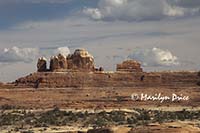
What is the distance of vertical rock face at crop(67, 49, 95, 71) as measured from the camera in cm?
8056

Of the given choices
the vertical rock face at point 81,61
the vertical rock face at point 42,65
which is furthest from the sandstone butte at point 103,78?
the vertical rock face at point 42,65

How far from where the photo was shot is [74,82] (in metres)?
76.4

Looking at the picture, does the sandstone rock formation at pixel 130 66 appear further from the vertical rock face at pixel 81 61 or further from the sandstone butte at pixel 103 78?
the vertical rock face at pixel 81 61

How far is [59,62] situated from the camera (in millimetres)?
80812

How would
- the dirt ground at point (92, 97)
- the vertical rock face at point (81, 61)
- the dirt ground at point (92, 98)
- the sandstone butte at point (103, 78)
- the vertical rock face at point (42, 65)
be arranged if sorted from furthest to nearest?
the vertical rock face at point (42, 65), the vertical rock face at point (81, 61), the sandstone butte at point (103, 78), the dirt ground at point (92, 97), the dirt ground at point (92, 98)

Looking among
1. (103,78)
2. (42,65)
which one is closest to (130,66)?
(103,78)

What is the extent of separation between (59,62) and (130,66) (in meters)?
11.3

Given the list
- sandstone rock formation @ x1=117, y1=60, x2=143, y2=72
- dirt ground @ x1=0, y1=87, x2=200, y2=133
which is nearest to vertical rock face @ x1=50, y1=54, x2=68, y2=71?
dirt ground @ x1=0, y1=87, x2=200, y2=133

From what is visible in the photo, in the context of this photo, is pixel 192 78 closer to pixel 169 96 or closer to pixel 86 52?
pixel 169 96

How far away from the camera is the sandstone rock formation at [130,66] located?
81.1 m

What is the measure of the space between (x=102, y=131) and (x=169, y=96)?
5589cm

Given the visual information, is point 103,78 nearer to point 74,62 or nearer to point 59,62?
point 74,62

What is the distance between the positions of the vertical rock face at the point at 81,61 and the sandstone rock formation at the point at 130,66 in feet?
14.7

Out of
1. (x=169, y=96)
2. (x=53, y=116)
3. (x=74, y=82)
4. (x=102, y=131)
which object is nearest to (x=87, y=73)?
(x=74, y=82)
